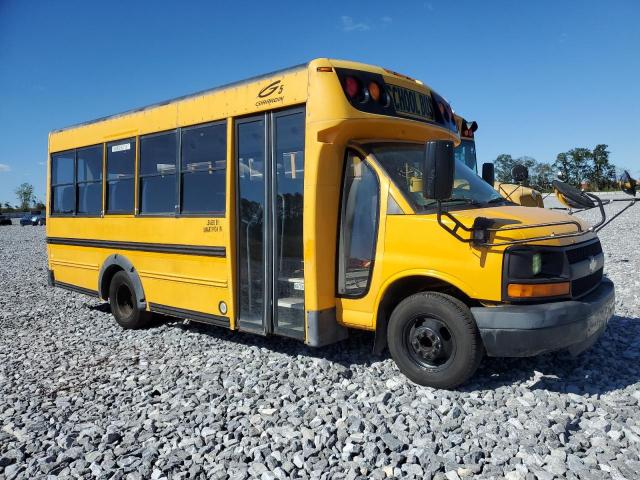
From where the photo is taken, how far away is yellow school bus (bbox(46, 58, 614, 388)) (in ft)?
12.3

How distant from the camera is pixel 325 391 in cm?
422

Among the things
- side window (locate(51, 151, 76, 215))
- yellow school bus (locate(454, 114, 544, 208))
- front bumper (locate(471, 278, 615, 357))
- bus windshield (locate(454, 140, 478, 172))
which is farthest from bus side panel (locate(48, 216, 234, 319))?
bus windshield (locate(454, 140, 478, 172))

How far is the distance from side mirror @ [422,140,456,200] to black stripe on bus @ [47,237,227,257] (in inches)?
96.0

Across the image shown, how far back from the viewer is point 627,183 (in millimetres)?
4414

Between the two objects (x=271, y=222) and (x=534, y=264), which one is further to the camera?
(x=271, y=222)

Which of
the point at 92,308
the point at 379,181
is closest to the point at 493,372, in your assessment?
the point at 379,181

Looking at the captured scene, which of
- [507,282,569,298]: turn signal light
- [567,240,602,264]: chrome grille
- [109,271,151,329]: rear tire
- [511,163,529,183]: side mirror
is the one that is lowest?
[109,271,151,329]: rear tire

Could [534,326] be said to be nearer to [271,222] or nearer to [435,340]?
[435,340]

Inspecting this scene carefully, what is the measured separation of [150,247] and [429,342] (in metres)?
3.70

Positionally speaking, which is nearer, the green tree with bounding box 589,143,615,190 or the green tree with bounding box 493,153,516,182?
the green tree with bounding box 493,153,516,182

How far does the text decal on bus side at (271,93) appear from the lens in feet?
15.5

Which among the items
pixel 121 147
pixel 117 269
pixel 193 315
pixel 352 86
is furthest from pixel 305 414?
pixel 121 147

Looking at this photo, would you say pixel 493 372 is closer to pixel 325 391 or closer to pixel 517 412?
pixel 517 412

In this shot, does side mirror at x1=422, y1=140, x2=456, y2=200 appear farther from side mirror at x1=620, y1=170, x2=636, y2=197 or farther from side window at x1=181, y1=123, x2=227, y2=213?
side window at x1=181, y1=123, x2=227, y2=213
